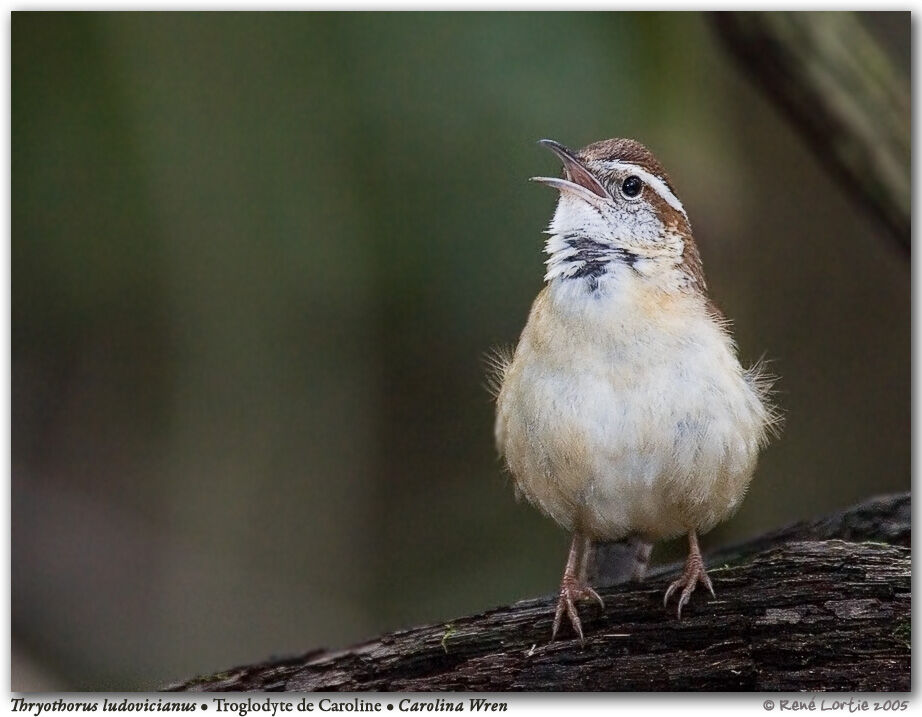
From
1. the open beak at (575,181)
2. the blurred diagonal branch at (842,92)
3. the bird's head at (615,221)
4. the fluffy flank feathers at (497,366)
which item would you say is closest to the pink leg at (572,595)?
the fluffy flank feathers at (497,366)

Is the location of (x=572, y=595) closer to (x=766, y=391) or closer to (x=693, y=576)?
(x=693, y=576)

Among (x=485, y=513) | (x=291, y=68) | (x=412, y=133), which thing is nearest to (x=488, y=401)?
(x=485, y=513)

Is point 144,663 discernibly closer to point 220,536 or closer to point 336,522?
point 220,536

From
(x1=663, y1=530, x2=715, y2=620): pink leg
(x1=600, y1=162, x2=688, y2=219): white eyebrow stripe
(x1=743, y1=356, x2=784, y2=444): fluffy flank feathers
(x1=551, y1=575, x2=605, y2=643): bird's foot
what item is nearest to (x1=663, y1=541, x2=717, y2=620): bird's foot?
(x1=663, y1=530, x2=715, y2=620): pink leg

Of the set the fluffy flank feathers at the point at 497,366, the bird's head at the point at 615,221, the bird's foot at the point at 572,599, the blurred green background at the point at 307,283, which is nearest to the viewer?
the bird's head at the point at 615,221

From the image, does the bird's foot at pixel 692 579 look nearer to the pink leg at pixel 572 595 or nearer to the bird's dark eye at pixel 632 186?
the pink leg at pixel 572 595

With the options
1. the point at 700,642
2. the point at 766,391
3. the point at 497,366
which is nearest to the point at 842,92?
the point at 766,391
